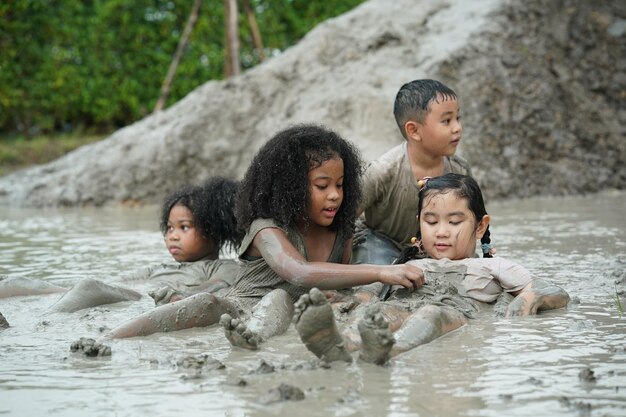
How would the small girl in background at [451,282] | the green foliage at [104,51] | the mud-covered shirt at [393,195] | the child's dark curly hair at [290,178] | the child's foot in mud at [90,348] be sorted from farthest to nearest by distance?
the green foliage at [104,51], the mud-covered shirt at [393,195], the child's dark curly hair at [290,178], the small girl in background at [451,282], the child's foot in mud at [90,348]

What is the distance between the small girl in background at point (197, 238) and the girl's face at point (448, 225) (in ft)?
3.98

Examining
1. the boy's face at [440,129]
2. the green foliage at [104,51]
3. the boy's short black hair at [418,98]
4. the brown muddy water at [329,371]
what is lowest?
the brown muddy water at [329,371]

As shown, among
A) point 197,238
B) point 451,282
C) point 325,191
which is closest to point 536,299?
point 451,282

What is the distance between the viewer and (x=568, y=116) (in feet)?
Answer: 36.2

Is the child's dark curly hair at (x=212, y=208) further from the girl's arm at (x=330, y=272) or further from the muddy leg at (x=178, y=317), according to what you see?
the muddy leg at (x=178, y=317)

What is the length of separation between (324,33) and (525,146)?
2.90 meters

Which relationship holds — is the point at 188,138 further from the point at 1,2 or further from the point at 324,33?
the point at 1,2

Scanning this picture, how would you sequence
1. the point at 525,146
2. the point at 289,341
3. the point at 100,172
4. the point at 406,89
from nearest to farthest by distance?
the point at 289,341, the point at 406,89, the point at 525,146, the point at 100,172

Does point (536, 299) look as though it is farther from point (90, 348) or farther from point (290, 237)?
point (90, 348)

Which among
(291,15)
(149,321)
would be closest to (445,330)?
(149,321)

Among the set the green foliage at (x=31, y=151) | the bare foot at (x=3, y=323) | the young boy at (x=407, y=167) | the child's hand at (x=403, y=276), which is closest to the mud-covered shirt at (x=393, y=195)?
the young boy at (x=407, y=167)

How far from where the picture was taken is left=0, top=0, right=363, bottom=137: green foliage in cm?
1504

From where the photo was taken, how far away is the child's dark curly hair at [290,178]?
174 inches

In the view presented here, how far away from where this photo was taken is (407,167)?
17.7ft
